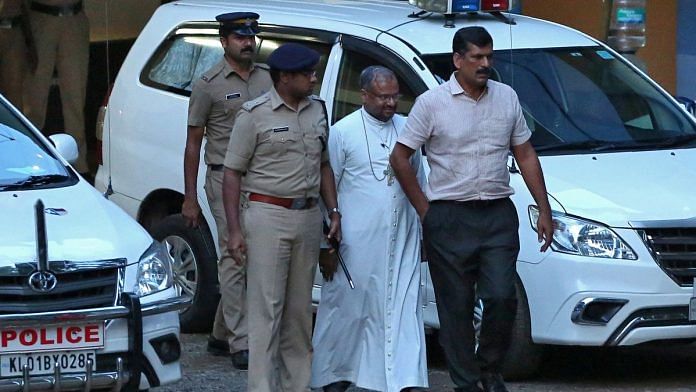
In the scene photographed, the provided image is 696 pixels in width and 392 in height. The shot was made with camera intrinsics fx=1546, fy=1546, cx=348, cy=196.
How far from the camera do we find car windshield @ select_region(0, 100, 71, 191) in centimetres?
716

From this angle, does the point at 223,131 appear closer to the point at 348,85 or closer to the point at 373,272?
the point at 348,85

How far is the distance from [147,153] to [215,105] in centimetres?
115

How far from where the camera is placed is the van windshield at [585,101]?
26.9 feet

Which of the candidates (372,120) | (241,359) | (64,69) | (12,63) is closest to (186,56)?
(241,359)

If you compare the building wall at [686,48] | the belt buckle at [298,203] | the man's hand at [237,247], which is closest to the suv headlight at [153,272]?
the man's hand at [237,247]

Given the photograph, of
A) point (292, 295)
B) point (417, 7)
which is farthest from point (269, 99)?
point (417, 7)

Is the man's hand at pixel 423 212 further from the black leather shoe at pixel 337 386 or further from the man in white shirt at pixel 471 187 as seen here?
the black leather shoe at pixel 337 386

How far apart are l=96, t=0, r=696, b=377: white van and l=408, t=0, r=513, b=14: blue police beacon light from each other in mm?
76

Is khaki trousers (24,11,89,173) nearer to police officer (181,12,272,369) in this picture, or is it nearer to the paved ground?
the paved ground

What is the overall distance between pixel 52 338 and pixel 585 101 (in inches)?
139

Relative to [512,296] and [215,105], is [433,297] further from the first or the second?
[215,105]

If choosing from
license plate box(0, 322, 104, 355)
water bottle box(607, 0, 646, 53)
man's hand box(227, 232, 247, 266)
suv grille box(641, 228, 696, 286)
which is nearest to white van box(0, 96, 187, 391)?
license plate box(0, 322, 104, 355)

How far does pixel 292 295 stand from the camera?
7.14m

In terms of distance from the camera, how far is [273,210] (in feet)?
23.0
